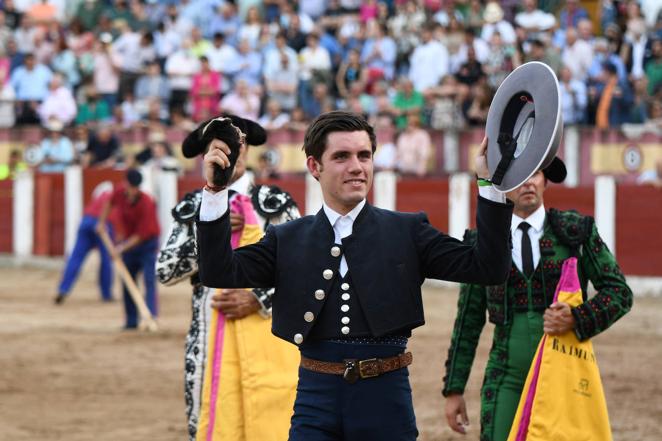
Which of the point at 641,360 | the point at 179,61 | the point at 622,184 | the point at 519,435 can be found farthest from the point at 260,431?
the point at 179,61

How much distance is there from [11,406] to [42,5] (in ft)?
39.9

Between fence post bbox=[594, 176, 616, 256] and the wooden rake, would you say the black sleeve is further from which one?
fence post bbox=[594, 176, 616, 256]

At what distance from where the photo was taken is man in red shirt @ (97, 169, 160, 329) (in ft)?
36.2

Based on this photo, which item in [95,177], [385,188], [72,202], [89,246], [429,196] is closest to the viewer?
[89,246]

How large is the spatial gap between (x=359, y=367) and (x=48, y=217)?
1453 cm

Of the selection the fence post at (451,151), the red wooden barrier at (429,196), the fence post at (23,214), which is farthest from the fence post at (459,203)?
the fence post at (23,214)

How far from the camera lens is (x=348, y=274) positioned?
3.58 meters

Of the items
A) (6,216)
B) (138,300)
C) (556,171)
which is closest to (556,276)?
(556,171)

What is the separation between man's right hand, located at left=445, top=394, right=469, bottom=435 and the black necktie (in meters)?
0.48

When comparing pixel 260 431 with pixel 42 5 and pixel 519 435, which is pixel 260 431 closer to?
pixel 519 435

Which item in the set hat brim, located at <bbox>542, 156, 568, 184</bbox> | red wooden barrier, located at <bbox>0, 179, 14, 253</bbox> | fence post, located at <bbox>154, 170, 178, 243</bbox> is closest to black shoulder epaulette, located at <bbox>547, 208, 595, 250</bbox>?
hat brim, located at <bbox>542, 156, 568, 184</bbox>

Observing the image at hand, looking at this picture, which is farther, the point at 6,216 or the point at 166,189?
the point at 6,216

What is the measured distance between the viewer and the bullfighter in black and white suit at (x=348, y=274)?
3447mm

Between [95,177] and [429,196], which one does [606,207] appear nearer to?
[429,196]
